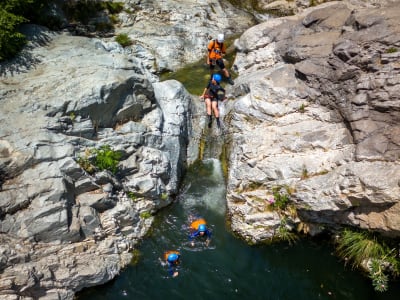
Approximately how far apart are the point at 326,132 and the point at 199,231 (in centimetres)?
658

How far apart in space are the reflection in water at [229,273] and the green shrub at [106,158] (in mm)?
2867

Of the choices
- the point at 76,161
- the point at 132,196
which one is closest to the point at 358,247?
the point at 132,196

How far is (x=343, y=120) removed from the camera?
48.5 feet

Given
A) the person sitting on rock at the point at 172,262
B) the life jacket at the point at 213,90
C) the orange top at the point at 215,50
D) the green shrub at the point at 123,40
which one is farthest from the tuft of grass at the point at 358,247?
the green shrub at the point at 123,40

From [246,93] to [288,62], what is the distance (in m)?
2.87

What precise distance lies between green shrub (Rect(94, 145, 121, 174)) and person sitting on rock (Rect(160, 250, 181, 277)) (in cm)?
394

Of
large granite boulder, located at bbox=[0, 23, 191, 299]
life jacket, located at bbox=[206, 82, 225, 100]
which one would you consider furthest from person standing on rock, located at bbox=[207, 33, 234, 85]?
large granite boulder, located at bbox=[0, 23, 191, 299]

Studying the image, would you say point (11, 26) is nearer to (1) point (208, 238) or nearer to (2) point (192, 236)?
(2) point (192, 236)

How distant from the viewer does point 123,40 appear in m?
21.3

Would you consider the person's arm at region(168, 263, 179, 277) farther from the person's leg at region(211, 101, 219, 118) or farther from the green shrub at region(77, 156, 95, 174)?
the person's leg at region(211, 101, 219, 118)

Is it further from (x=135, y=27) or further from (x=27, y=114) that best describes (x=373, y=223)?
(x=135, y=27)

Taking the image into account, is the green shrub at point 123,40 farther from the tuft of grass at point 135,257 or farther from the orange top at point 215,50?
the tuft of grass at point 135,257

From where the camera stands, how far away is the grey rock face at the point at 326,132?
12773mm

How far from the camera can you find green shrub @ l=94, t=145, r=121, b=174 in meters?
13.8
